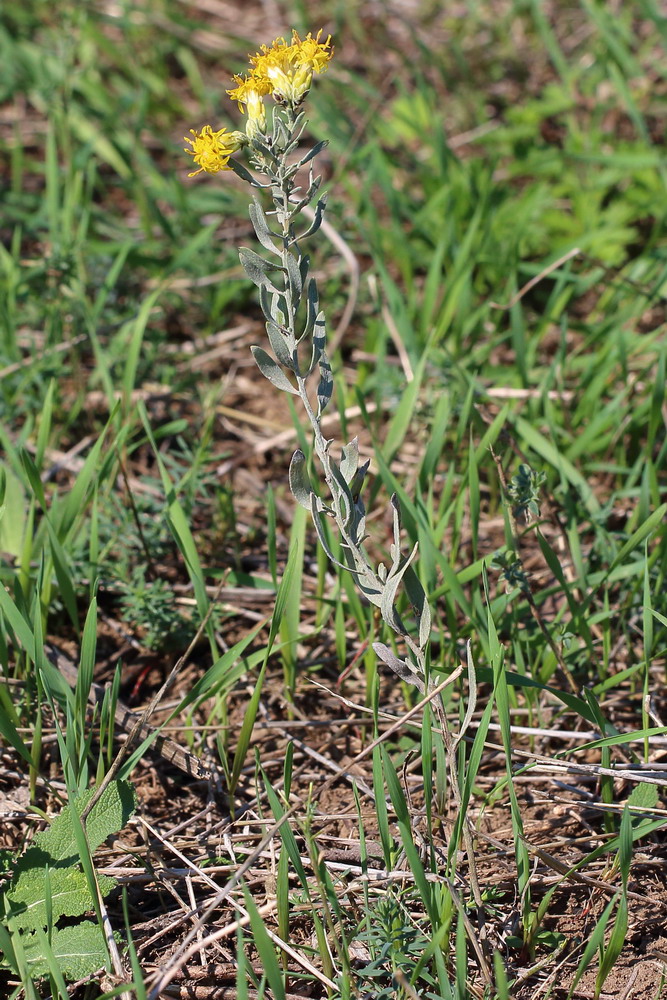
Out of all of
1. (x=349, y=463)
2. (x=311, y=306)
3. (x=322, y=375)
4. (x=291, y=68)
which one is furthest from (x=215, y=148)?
(x=349, y=463)

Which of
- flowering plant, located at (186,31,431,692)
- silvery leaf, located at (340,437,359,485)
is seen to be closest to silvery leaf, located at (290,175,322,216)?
flowering plant, located at (186,31,431,692)

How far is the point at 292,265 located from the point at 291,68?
0.32 m

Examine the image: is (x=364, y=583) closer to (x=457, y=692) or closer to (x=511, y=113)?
(x=457, y=692)

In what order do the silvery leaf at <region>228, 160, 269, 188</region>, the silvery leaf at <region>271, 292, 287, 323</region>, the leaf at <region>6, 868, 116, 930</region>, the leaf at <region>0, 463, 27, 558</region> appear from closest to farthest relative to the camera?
the silvery leaf at <region>228, 160, 269, 188</region>
the silvery leaf at <region>271, 292, 287, 323</region>
the leaf at <region>6, 868, 116, 930</region>
the leaf at <region>0, 463, 27, 558</region>

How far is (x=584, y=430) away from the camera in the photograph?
8.32ft

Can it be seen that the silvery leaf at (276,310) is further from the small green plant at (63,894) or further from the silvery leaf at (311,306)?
the small green plant at (63,894)

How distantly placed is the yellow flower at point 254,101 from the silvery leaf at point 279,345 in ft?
0.97

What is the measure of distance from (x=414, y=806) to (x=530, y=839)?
256mm

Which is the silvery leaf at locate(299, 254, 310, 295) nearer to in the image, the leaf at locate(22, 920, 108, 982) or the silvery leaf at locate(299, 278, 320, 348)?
the silvery leaf at locate(299, 278, 320, 348)

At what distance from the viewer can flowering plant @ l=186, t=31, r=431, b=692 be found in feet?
4.41

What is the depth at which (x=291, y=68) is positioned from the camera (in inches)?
54.2

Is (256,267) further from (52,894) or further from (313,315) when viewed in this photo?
(52,894)

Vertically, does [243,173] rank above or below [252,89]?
below

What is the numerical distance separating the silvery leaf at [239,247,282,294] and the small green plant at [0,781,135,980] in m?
0.96
